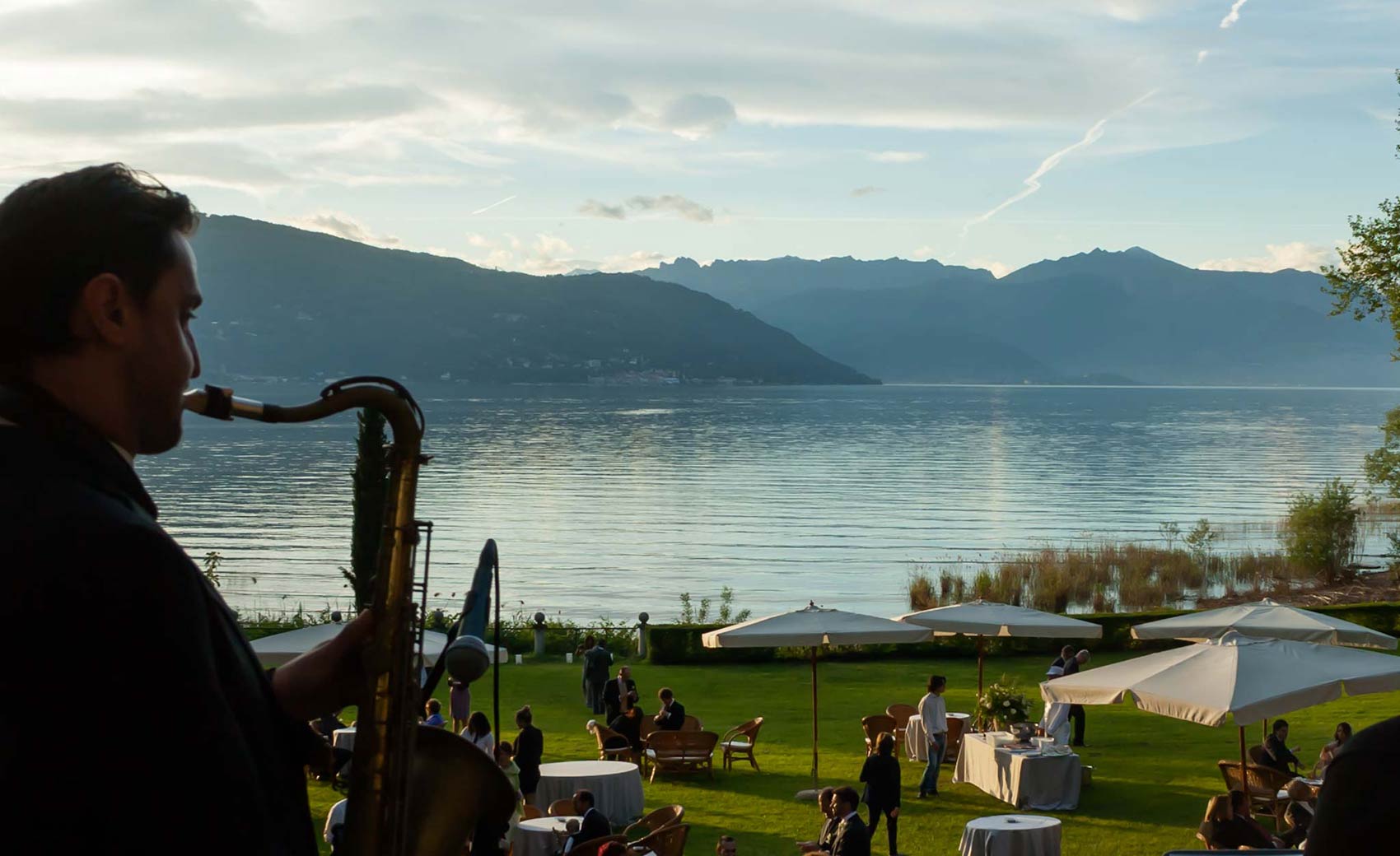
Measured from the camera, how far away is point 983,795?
20.8 metres

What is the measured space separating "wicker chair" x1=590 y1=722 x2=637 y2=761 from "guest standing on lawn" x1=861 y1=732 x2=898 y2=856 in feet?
18.5

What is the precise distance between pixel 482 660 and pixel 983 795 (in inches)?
764

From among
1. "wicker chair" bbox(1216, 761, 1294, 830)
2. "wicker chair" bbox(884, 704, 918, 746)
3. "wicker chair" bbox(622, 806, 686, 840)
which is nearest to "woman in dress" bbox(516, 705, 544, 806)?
"wicker chair" bbox(622, 806, 686, 840)

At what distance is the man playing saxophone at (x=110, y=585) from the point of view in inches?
59.3

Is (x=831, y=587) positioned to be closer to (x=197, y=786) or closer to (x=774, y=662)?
(x=774, y=662)

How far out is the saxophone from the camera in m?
2.69

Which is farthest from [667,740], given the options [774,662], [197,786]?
[197,786]

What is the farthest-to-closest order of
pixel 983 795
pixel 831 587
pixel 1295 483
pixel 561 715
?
pixel 1295 483 < pixel 831 587 < pixel 561 715 < pixel 983 795

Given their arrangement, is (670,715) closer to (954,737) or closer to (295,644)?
(954,737)

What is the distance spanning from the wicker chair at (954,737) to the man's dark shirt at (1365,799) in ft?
74.0

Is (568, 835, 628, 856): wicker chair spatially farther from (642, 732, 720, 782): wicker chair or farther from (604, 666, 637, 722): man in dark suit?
(604, 666, 637, 722): man in dark suit

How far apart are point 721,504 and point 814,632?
7327 cm

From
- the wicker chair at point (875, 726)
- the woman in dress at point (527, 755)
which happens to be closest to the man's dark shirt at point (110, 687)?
the woman in dress at point (527, 755)

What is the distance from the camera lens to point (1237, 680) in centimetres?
1636
